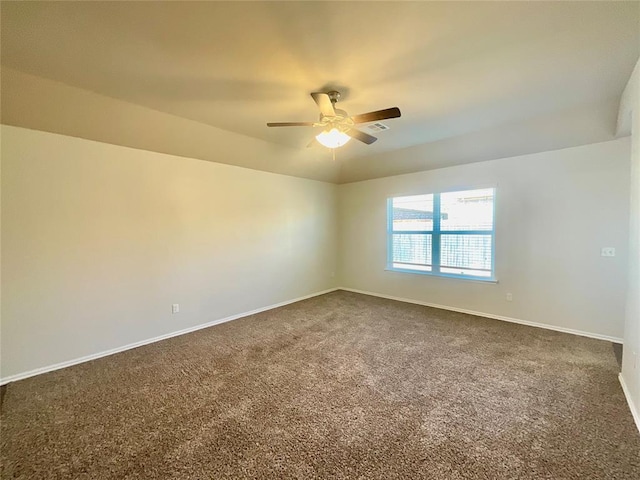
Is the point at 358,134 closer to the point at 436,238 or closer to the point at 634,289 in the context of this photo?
the point at 634,289

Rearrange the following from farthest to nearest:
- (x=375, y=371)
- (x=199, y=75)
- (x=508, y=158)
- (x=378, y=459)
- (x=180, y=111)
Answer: (x=508, y=158), (x=180, y=111), (x=375, y=371), (x=199, y=75), (x=378, y=459)

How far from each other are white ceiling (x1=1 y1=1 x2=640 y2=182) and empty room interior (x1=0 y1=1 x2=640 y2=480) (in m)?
Result: 0.02

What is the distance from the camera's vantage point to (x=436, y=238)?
495 cm

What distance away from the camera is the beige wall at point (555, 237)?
3.36 m

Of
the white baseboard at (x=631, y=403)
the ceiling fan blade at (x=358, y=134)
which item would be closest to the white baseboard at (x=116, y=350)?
the ceiling fan blade at (x=358, y=134)

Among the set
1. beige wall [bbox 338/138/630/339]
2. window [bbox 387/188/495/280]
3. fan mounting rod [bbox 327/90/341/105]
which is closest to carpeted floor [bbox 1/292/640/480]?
beige wall [bbox 338/138/630/339]

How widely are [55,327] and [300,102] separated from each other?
354 centimetres

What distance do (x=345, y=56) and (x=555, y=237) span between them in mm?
3744

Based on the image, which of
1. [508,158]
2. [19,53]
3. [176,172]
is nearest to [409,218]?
[508,158]

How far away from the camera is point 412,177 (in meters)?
5.10

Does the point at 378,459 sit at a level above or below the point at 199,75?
below

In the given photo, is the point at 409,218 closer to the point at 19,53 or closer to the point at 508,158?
the point at 508,158

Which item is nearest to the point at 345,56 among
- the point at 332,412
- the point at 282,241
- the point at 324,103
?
the point at 324,103

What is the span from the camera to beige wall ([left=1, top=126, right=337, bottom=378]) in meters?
2.68
